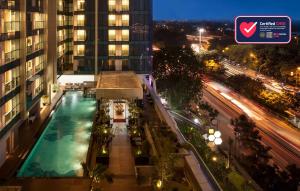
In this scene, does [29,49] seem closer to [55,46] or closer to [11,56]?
[11,56]

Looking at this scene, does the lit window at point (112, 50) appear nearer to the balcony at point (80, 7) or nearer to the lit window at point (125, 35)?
the lit window at point (125, 35)

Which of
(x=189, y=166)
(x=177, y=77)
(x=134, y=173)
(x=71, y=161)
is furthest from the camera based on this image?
(x=177, y=77)

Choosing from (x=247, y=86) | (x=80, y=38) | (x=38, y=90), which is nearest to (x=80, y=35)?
(x=80, y=38)

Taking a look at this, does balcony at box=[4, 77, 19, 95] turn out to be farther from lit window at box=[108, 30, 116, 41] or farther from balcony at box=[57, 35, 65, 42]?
lit window at box=[108, 30, 116, 41]

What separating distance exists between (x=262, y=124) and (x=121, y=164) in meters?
20.8

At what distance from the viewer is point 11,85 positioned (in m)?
18.6

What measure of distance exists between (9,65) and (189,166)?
29.9 ft

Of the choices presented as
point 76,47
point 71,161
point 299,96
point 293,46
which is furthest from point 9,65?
point 293,46

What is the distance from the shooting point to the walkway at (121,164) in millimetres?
13742

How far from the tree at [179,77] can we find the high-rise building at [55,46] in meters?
1.96

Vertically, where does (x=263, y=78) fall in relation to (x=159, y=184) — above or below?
above

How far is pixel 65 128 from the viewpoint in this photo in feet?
74.9

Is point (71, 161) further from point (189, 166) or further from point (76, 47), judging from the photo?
point (76, 47)

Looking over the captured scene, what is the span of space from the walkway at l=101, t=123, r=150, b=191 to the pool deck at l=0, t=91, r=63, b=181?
3370 mm
